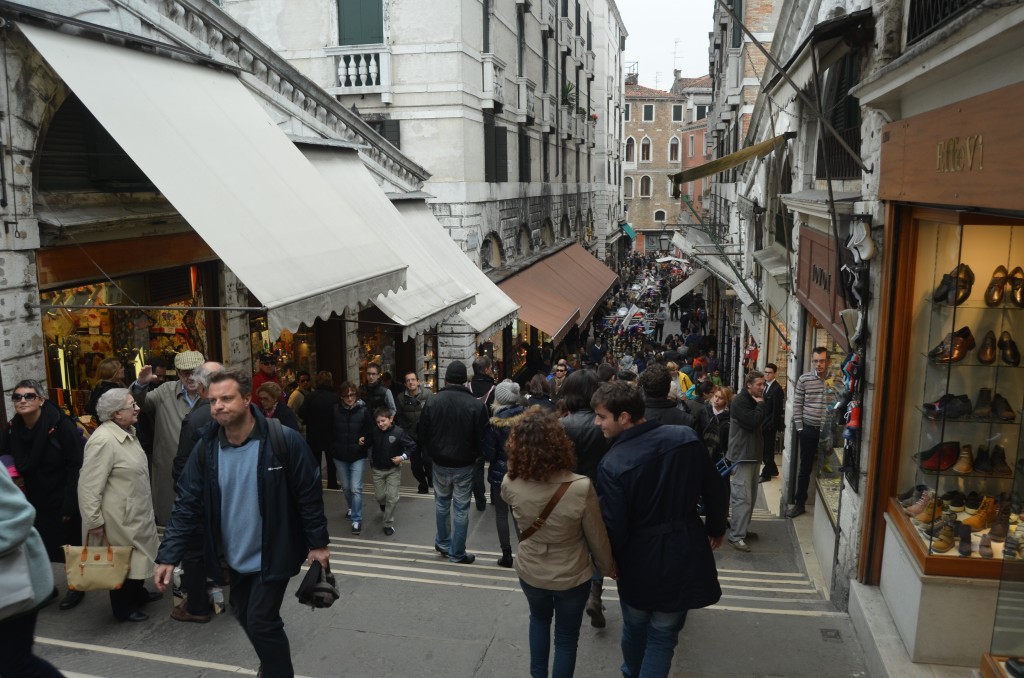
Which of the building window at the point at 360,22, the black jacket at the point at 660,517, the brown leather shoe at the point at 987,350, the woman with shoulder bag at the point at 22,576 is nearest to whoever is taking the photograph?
the woman with shoulder bag at the point at 22,576

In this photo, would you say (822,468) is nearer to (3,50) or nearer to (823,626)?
(823,626)

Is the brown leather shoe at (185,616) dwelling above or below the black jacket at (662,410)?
below

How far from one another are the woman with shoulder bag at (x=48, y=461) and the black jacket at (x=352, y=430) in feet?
7.38

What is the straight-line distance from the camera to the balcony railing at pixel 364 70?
15664 mm

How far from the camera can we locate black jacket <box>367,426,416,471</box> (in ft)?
23.8

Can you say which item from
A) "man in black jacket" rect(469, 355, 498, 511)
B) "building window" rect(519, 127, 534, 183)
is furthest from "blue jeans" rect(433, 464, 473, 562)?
"building window" rect(519, 127, 534, 183)

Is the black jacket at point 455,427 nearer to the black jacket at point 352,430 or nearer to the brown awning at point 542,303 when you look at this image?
the black jacket at point 352,430

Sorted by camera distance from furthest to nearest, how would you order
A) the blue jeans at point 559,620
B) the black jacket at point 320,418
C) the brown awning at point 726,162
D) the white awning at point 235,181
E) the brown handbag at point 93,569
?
the brown awning at point 726,162
the black jacket at point 320,418
the white awning at point 235,181
the brown handbag at point 93,569
the blue jeans at point 559,620

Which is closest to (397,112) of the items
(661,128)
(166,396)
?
(166,396)

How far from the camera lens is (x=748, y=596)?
19.6ft

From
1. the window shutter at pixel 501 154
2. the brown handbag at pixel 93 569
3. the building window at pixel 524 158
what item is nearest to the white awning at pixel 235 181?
the brown handbag at pixel 93 569

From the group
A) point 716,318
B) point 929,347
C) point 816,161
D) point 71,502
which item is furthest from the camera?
point 716,318

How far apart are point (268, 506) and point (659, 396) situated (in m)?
2.83

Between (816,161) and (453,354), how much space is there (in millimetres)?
8971
